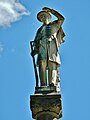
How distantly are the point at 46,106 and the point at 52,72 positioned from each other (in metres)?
1.30

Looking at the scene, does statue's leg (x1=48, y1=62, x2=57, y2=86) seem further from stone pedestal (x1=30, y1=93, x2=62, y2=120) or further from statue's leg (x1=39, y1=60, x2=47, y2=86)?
stone pedestal (x1=30, y1=93, x2=62, y2=120)

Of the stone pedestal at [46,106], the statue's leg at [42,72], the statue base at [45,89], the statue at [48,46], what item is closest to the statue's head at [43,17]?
the statue at [48,46]

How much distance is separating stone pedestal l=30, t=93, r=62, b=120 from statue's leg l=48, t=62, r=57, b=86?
603 millimetres

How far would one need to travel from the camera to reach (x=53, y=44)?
19766mm

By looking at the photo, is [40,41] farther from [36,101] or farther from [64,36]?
[36,101]

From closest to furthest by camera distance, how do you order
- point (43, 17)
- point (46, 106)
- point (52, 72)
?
point (46, 106) → point (52, 72) → point (43, 17)

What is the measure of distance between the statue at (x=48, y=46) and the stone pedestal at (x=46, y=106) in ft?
1.45

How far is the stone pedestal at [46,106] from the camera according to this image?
725 inches

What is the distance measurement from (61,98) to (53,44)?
6.89ft

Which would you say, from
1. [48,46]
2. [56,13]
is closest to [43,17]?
[56,13]

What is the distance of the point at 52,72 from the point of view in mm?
19266

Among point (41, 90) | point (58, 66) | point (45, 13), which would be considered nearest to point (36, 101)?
point (41, 90)

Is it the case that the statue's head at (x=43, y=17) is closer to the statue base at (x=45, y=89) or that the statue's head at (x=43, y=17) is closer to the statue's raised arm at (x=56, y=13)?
the statue's raised arm at (x=56, y=13)

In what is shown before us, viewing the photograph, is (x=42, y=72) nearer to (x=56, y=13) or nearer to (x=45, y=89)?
(x=45, y=89)
